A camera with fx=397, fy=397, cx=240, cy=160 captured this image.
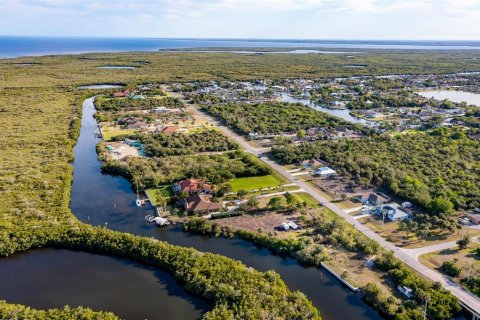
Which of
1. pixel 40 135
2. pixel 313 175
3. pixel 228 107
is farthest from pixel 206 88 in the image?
pixel 313 175

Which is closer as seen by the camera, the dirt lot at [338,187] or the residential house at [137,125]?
the dirt lot at [338,187]

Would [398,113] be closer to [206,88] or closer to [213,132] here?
[213,132]

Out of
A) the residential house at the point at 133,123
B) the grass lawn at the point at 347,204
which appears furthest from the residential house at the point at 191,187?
the residential house at the point at 133,123

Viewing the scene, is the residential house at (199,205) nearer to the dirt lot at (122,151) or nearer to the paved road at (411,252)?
the paved road at (411,252)

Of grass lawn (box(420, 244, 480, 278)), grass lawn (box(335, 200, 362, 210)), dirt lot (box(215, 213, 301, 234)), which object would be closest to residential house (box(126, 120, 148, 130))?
dirt lot (box(215, 213, 301, 234))

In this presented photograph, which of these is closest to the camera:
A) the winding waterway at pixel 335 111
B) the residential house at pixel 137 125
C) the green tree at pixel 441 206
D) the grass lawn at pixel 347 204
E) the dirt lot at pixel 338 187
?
the green tree at pixel 441 206

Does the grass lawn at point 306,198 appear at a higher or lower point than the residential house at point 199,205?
lower

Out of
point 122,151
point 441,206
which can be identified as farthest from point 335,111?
point 441,206

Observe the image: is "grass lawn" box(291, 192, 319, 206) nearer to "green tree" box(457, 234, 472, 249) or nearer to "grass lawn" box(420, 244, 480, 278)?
"grass lawn" box(420, 244, 480, 278)
